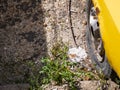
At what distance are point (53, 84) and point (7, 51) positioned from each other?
97 centimetres

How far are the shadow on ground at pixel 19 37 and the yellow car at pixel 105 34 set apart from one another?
665 millimetres

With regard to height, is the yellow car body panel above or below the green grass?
above

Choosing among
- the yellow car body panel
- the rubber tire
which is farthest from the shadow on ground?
the yellow car body panel

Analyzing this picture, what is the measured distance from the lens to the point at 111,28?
13.2 ft

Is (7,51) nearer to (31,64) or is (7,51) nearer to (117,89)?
(31,64)

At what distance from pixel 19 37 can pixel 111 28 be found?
5.91ft

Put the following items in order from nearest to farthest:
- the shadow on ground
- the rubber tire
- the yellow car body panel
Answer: the yellow car body panel → the rubber tire → the shadow on ground

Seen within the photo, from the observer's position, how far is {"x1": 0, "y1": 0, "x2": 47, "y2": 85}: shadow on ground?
5.16 meters

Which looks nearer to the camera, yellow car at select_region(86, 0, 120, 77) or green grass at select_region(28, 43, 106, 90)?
yellow car at select_region(86, 0, 120, 77)

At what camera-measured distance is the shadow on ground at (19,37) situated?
5160 mm

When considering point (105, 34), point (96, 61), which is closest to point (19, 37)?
point (96, 61)

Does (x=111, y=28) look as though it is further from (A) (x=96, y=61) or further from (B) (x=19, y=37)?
(B) (x=19, y=37)

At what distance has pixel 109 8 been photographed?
4047mm

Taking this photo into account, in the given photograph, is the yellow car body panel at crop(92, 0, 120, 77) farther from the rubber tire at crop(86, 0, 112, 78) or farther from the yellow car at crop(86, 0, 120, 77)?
the rubber tire at crop(86, 0, 112, 78)
